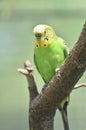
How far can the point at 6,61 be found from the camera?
158cm

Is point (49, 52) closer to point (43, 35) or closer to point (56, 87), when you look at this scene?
point (43, 35)

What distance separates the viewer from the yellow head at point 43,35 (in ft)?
3.05

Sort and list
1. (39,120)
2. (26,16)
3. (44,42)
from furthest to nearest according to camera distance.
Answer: (26,16), (44,42), (39,120)

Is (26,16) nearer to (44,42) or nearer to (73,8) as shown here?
(73,8)

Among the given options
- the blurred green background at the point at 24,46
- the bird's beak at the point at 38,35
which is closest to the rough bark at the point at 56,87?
the bird's beak at the point at 38,35

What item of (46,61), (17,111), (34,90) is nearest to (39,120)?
(34,90)

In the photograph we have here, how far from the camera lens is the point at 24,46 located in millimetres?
1573

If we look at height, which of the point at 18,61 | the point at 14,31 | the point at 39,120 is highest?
the point at 14,31

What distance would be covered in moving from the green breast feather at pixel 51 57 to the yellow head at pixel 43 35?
0.01 metres

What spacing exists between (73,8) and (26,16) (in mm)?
196

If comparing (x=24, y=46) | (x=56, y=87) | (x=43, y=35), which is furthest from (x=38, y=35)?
(x=24, y=46)

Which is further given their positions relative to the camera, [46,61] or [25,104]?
[25,104]

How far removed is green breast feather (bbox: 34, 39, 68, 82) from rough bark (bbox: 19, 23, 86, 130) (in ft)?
0.74

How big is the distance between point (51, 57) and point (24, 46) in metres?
0.62
